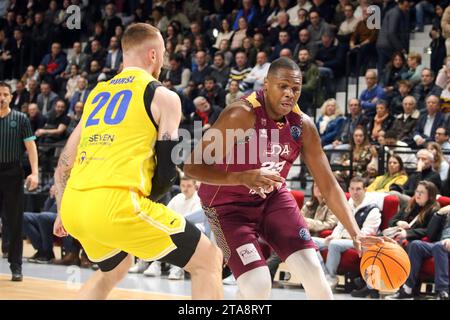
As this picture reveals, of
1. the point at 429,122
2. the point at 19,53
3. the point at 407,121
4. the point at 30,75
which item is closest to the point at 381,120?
the point at 407,121

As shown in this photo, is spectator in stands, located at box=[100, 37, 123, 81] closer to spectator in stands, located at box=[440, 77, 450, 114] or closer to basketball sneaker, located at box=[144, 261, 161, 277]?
basketball sneaker, located at box=[144, 261, 161, 277]

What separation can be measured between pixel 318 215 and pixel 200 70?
19.1 ft

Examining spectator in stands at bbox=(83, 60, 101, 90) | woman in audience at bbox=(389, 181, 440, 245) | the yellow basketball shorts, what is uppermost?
spectator in stands at bbox=(83, 60, 101, 90)

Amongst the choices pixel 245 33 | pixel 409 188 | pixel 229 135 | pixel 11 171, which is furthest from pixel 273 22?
pixel 229 135

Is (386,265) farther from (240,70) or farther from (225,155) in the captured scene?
(240,70)

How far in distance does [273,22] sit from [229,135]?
1043 cm

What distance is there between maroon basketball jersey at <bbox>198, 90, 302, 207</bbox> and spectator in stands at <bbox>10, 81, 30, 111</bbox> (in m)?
12.6

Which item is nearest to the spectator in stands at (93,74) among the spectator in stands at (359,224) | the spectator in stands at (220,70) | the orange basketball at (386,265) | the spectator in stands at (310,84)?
the spectator in stands at (220,70)

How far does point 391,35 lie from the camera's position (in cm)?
1314

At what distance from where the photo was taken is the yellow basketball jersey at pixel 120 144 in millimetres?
4402

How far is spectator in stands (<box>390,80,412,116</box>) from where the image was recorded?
12.0 m

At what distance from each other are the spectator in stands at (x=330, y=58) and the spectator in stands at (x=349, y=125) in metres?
1.54

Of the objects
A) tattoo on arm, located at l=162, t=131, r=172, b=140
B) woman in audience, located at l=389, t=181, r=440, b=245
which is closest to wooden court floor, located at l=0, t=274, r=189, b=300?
woman in audience, located at l=389, t=181, r=440, b=245

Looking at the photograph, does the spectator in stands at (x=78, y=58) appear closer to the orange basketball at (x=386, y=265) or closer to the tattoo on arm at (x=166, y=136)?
the orange basketball at (x=386, y=265)
